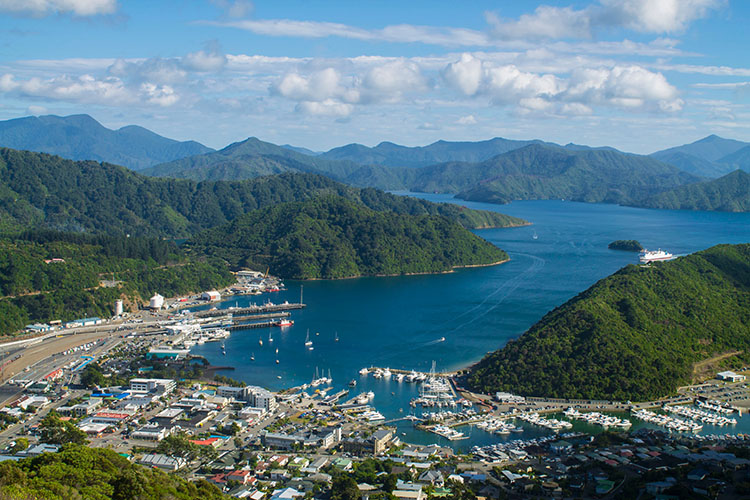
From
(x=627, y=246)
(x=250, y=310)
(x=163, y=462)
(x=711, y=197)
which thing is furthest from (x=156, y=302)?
(x=711, y=197)

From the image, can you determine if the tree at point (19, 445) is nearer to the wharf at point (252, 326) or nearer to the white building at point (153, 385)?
the white building at point (153, 385)

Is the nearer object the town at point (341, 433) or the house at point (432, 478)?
the town at point (341, 433)

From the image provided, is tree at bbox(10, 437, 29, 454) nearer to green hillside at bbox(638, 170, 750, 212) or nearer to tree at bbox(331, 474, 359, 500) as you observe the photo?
tree at bbox(331, 474, 359, 500)

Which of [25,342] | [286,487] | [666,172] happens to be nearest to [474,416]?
[286,487]

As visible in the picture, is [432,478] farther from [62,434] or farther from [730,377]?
[730,377]

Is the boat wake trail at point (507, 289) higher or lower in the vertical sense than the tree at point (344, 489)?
higher

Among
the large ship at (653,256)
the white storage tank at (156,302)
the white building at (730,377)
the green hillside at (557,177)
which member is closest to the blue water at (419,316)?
the large ship at (653,256)

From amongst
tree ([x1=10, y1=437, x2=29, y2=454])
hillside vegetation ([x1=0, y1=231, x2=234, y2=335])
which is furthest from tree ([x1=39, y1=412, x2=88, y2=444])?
hillside vegetation ([x1=0, y1=231, x2=234, y2=335])
